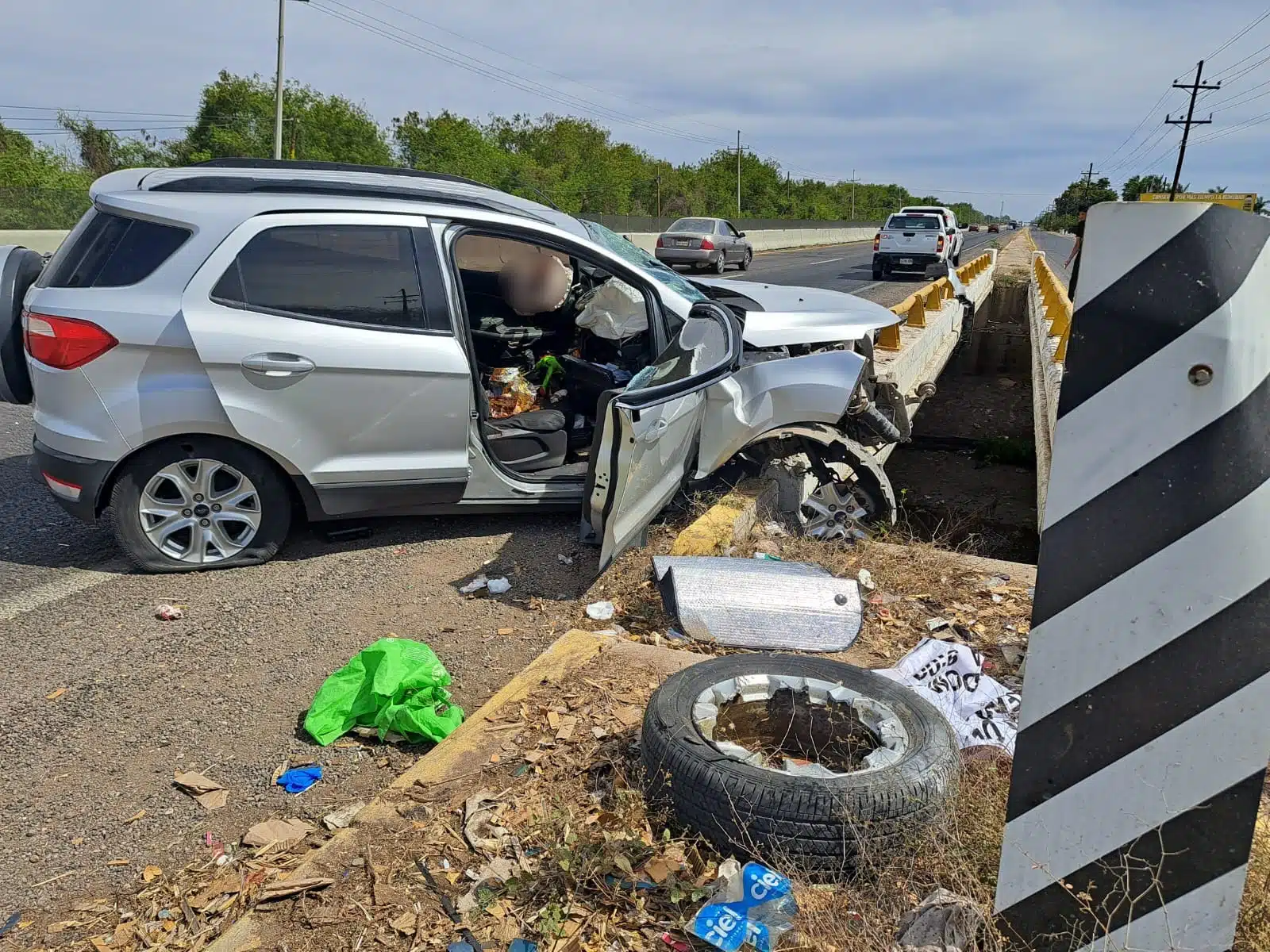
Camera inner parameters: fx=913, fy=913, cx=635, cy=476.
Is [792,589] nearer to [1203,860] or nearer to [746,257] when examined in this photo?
[1203,860]

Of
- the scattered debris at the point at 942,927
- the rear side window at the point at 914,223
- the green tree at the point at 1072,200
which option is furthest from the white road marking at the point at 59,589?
the green tree at the point at 1072,200

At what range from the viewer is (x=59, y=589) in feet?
14.9

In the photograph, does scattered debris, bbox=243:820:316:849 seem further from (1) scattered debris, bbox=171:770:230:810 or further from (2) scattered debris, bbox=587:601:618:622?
(2) scattered debris, bbox=587:601:618:622

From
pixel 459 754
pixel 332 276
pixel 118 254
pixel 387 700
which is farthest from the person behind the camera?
pixel 332 276

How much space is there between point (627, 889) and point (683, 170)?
7903 cm

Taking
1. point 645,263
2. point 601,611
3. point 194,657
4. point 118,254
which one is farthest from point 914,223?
point 194,657

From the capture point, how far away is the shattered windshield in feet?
18.0

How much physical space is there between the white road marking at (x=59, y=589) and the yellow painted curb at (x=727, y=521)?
9.64 feet

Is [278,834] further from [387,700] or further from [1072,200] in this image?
[1072,200]

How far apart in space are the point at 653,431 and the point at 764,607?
3.13 feet

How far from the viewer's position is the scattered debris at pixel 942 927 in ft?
6.50

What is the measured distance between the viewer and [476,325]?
6309 mm

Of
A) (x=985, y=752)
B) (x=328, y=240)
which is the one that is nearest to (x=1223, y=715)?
(x=985, y=752)

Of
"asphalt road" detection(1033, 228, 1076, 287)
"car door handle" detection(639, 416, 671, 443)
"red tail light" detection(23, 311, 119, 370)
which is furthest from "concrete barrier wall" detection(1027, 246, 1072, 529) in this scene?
"red tail light" detection(23, 311, 119, 370)
